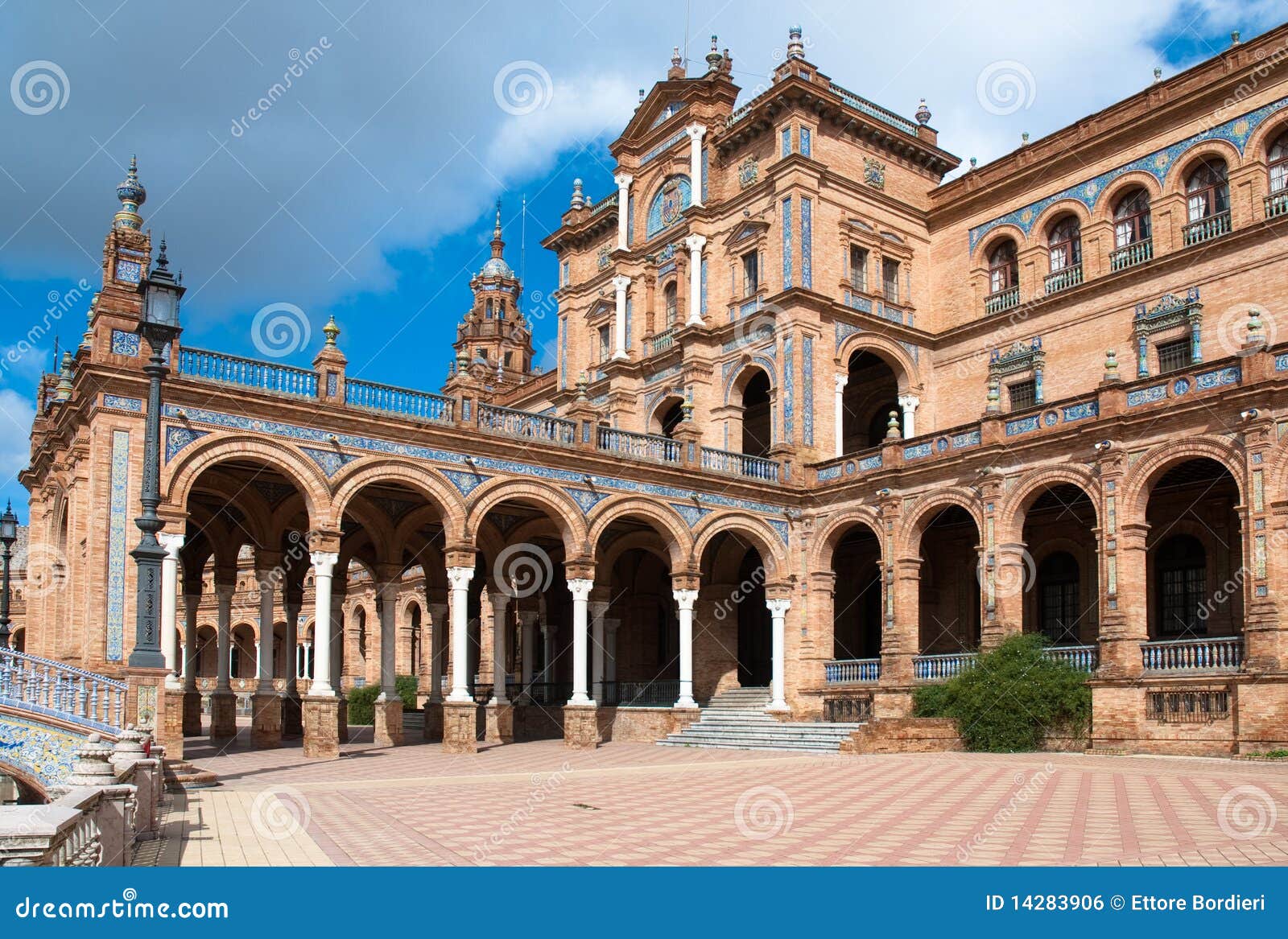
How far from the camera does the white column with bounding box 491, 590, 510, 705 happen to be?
93.1 ft

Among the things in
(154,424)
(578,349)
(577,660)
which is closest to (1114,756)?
(577,660)

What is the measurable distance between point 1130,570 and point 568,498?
1144 centimetres

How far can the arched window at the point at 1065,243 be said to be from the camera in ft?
94.7

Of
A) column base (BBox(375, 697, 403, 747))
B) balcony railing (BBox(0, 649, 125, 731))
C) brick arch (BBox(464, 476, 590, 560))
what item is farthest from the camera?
column base (BBox(375, 697, 403, 747))

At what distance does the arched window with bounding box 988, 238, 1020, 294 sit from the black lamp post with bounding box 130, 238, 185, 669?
2257 centimetres

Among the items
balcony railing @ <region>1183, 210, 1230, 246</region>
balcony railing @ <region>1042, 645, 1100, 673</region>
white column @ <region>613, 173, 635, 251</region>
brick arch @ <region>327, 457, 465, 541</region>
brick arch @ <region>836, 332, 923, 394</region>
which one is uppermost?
white column @ <region>613, 173, 635, 251</region>

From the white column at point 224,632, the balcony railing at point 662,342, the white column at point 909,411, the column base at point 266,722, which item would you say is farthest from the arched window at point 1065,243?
the white column at point 224,632

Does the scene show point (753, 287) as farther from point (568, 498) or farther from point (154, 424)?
point (154, 424)

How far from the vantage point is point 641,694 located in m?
29.0

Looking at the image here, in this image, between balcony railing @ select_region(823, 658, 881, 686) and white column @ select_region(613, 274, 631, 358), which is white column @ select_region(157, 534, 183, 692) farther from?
white column @ select_region(613, 274, 631, 358)

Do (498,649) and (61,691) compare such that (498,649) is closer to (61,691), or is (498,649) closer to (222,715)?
(222,715)

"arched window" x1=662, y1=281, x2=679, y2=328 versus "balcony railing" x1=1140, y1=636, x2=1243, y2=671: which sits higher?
"arched window" x1=662, y1=281, x2=679, y2=328

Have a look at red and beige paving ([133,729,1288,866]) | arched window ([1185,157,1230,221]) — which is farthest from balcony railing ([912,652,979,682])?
arched window ([1185,157,1230,221])

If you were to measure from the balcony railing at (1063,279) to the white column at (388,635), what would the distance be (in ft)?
58.0
